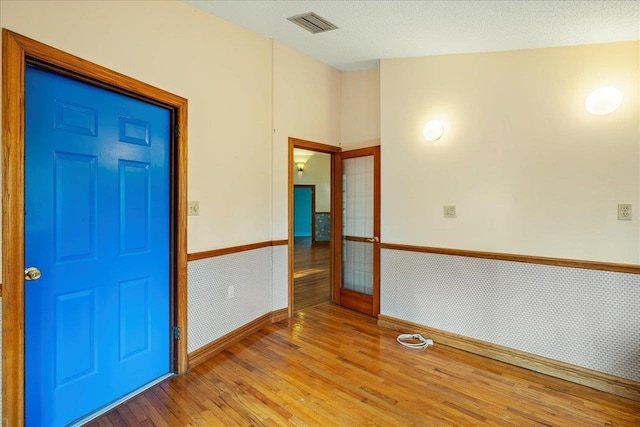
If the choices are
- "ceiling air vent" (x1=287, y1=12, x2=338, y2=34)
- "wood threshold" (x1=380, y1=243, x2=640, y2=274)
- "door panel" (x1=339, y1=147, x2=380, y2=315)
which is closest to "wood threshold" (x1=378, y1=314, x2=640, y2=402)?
"door panel" (x1=339, y1=147, x2=380, y2=315)

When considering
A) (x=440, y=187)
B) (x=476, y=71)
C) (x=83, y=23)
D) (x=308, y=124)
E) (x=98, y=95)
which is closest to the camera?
(x=83, y=23)

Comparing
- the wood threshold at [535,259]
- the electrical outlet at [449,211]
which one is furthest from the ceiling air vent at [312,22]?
the wood threshold at [535,259]

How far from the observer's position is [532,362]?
8.59ft

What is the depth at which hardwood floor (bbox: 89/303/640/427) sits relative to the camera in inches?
78.4

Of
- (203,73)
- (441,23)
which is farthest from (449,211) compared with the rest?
(203,73)

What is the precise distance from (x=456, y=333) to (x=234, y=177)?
2525 mm

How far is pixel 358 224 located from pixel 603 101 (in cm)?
252

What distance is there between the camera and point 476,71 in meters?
2.92

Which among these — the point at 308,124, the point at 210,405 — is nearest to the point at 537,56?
the point at 308,124

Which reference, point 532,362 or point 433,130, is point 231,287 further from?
point 532,362

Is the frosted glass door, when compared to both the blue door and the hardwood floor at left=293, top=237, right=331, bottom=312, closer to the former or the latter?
the hardwood floor at left=293, top=237, right=331, bottom=312

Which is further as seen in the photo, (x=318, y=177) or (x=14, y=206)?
(x=318, y=177)

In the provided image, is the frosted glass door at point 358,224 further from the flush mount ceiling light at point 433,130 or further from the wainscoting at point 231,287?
the wainscoting at point 231,287

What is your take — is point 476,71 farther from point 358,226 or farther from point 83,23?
point 83,23
